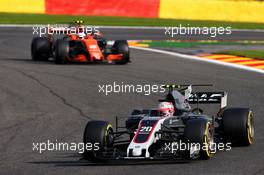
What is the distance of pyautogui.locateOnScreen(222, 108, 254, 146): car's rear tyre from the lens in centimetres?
1284

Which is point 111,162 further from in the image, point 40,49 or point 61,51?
point 40,49

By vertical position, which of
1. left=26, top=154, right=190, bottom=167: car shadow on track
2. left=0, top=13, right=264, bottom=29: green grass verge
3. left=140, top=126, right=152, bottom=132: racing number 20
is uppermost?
left=140, top=126, right=152, bottom=132: racing number 20

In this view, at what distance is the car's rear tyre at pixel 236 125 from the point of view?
12.8m

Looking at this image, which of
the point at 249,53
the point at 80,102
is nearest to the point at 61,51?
the point at 249,53

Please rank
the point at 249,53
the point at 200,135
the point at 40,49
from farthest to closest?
the point at 249,53, the point at 40,49, the point at 200,135

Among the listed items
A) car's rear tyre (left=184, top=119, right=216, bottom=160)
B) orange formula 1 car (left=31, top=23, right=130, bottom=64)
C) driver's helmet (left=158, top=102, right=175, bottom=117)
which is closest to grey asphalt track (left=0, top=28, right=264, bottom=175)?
car's rear tyre (left=184, top=119, right=216, bottom=160)

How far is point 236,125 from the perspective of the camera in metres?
12.9

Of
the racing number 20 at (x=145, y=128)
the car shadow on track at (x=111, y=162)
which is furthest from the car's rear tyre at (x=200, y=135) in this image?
the racing number 20 at (x=145, y=128)

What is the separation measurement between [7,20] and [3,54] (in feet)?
43.0

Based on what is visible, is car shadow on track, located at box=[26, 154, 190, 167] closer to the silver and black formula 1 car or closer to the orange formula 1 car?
the silver and black formula 1 car

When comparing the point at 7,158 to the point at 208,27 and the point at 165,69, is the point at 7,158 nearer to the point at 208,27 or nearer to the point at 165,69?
the point at 165,69

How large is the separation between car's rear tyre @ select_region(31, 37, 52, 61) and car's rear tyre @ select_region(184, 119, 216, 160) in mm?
16516

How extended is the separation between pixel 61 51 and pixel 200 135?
49.4 feet

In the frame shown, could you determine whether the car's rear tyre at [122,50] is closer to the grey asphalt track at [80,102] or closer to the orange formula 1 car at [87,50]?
the orange formula 1 car at [87,50]
